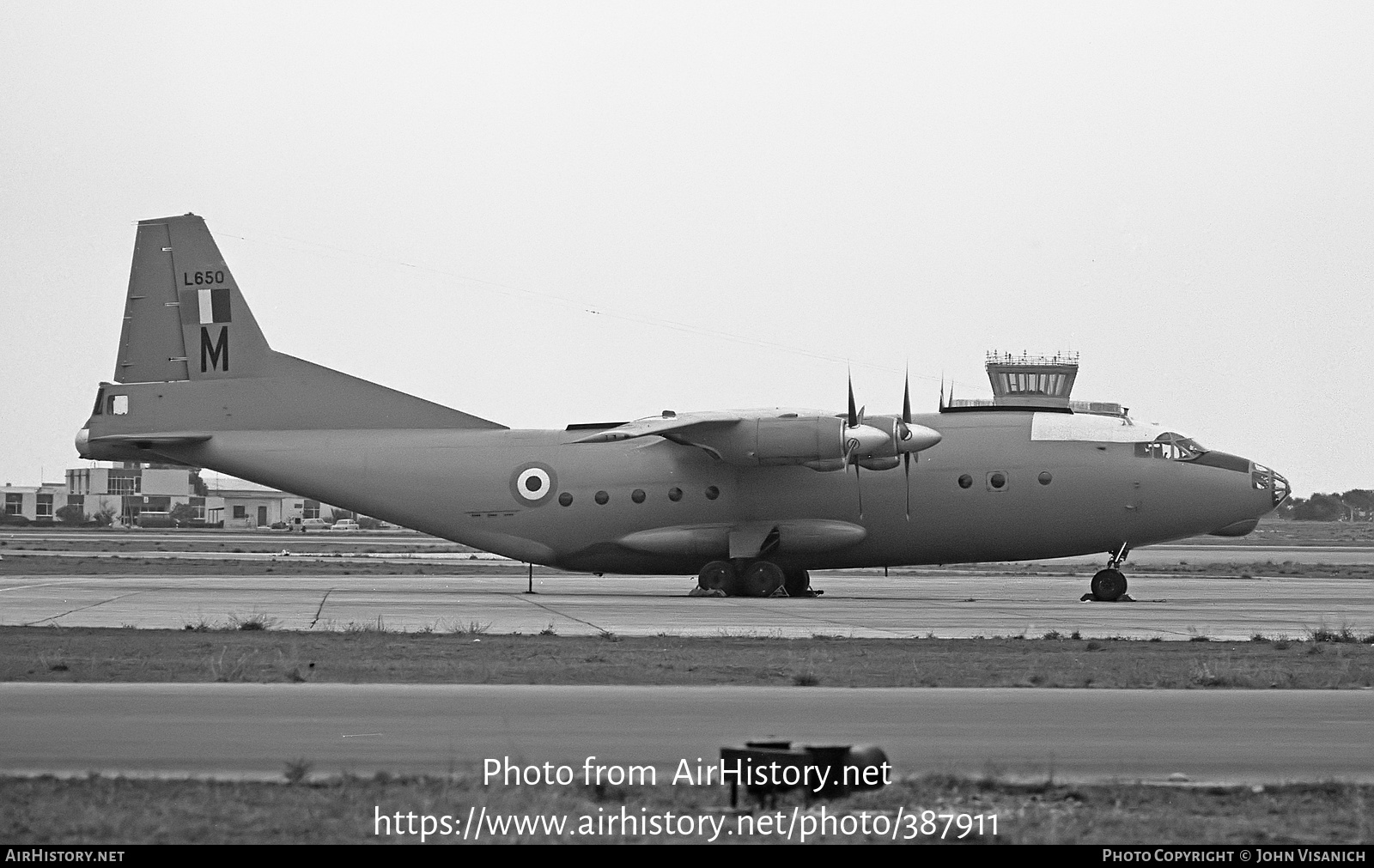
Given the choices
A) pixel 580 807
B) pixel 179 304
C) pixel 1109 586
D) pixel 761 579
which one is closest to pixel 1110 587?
pixel 1109 586

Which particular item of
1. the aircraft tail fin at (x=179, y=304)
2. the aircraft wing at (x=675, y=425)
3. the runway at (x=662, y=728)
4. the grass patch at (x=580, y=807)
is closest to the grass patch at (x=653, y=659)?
the runway at (x=662, y=728)

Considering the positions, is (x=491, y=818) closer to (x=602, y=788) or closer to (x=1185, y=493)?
(x=602, y=788)

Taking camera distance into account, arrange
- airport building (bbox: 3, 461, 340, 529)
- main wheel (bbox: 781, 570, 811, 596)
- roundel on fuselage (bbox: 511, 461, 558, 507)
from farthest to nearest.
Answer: airport building (bbox: 3, 461, 340, 529), main wheel (bbox: 781, 570, 811, 596), roundel on fuselage (bbox: 511, 461, 558, 507)

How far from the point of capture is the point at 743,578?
35125mm

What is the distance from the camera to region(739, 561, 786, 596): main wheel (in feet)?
115

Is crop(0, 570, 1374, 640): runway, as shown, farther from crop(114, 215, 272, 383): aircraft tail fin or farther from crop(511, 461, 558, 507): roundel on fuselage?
crop(114, 215, 272, 383): aircraft tail fin

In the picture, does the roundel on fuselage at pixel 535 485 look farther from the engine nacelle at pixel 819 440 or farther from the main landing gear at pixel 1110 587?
the main landing gear at pixel 1110 587

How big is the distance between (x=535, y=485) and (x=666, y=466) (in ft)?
10.9

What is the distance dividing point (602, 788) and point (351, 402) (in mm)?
28668

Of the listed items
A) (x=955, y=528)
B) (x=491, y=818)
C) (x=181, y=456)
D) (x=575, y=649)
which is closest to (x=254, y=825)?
(x=491, y=818)

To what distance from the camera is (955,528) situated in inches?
1373

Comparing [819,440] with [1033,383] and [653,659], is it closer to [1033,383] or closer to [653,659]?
[653,659]

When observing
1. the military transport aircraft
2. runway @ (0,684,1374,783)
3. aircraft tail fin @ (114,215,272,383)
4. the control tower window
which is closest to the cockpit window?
the military transport aircraft
